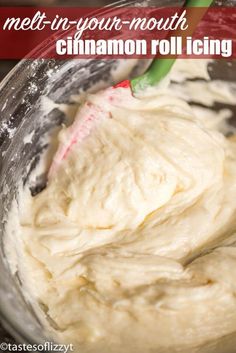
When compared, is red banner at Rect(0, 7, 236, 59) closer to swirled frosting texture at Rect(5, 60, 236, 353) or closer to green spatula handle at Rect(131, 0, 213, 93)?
green spatula handle at Rect(131, 0, 213, 93)

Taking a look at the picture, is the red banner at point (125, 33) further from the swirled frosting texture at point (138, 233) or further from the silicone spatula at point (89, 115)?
the swirled frosting texture at point (138, 233)

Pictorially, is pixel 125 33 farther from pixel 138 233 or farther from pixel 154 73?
pixel 138 233

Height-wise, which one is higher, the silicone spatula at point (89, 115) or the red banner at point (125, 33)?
the red banner at point (125, 33)

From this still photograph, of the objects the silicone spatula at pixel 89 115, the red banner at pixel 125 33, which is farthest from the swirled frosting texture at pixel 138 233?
the red banner at pixel 125 33

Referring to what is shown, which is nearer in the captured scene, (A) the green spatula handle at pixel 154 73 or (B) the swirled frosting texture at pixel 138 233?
(B) the swirled frosting texture at pixel 138 233

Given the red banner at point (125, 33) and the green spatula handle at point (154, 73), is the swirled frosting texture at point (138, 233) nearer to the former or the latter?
the green spatula handle at point (154, 73)

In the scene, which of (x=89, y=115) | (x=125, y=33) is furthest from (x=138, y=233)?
(x=125, y=33)

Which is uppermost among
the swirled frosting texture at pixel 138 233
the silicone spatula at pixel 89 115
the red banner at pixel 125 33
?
the red banner at pixel 125 33

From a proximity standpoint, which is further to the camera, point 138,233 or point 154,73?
point 154,73

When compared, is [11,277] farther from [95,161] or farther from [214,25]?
[214,25]
